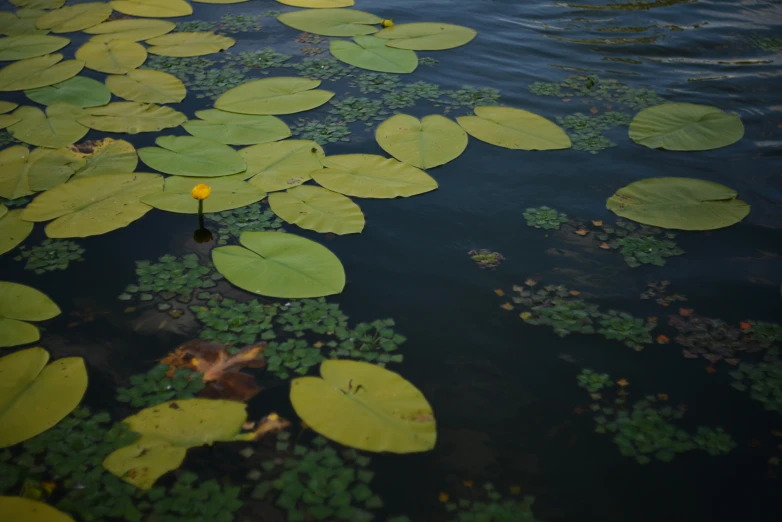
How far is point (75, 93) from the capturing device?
11.3 ft

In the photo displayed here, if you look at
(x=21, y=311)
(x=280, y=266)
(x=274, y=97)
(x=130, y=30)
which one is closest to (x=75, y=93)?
(x=130, y=30)

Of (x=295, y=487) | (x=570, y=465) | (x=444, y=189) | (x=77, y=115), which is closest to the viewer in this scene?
(x=295, y=487)

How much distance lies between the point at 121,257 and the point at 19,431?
87cm

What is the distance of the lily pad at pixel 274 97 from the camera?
336 cm

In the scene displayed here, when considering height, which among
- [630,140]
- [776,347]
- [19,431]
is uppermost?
[630,140]

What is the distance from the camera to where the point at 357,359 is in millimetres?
2113

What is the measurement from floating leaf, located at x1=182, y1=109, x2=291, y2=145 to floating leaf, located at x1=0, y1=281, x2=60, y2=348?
3.72 ft

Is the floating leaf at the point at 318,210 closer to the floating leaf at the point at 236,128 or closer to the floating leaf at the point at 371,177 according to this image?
the floating leaf at the point at 371,177

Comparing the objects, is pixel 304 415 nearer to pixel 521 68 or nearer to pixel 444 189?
pixel 444 189

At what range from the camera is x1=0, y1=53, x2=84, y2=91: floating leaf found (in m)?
3.52

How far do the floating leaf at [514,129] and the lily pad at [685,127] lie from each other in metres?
0.44

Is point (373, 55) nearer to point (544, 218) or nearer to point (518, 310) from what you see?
point (544, 218)

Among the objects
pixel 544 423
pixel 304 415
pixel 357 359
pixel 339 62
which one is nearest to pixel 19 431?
pixel 304 415

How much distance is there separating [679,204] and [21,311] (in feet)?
8.79
